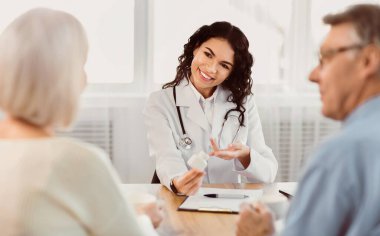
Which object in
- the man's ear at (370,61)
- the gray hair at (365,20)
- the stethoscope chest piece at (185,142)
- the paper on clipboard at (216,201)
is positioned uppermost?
the gray hair at (365,20)

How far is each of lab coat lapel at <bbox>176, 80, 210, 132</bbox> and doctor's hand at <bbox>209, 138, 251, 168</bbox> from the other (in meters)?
0.29

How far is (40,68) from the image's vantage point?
1.22 metres

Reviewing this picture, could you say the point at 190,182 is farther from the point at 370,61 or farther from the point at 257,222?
the point at 370,61

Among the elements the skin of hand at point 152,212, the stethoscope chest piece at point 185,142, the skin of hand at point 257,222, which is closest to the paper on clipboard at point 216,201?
the skin of hand at point 152,212

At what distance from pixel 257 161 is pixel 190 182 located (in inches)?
20.7

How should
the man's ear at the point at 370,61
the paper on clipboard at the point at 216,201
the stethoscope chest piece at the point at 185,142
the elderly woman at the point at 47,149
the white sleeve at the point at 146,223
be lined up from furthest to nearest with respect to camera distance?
the stethoscope chest piece at the point at 185,142 < the paper on clipboard at the point at 216,201 < the white sleeve at the point at 146,223 < the man's ear at the point at 370,61 < the elderly woman at the point at 47,149

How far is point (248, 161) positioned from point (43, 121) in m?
1.61

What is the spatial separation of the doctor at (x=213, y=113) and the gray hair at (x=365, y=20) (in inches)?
54.7

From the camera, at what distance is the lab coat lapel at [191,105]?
2979mm

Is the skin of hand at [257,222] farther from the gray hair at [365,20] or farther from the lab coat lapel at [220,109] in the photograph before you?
the lab coat lapel at [220,109]

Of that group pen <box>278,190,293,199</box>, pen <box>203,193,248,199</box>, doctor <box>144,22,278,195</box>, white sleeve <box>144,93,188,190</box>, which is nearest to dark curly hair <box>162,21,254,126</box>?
doctor <box>144,22,278,195</box>

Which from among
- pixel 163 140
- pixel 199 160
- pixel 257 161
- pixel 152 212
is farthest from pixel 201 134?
pixel 152 212

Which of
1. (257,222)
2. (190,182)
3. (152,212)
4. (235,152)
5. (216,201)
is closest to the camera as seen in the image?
(257,222)

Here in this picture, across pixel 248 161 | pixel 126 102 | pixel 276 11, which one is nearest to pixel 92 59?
pixel 126 102
